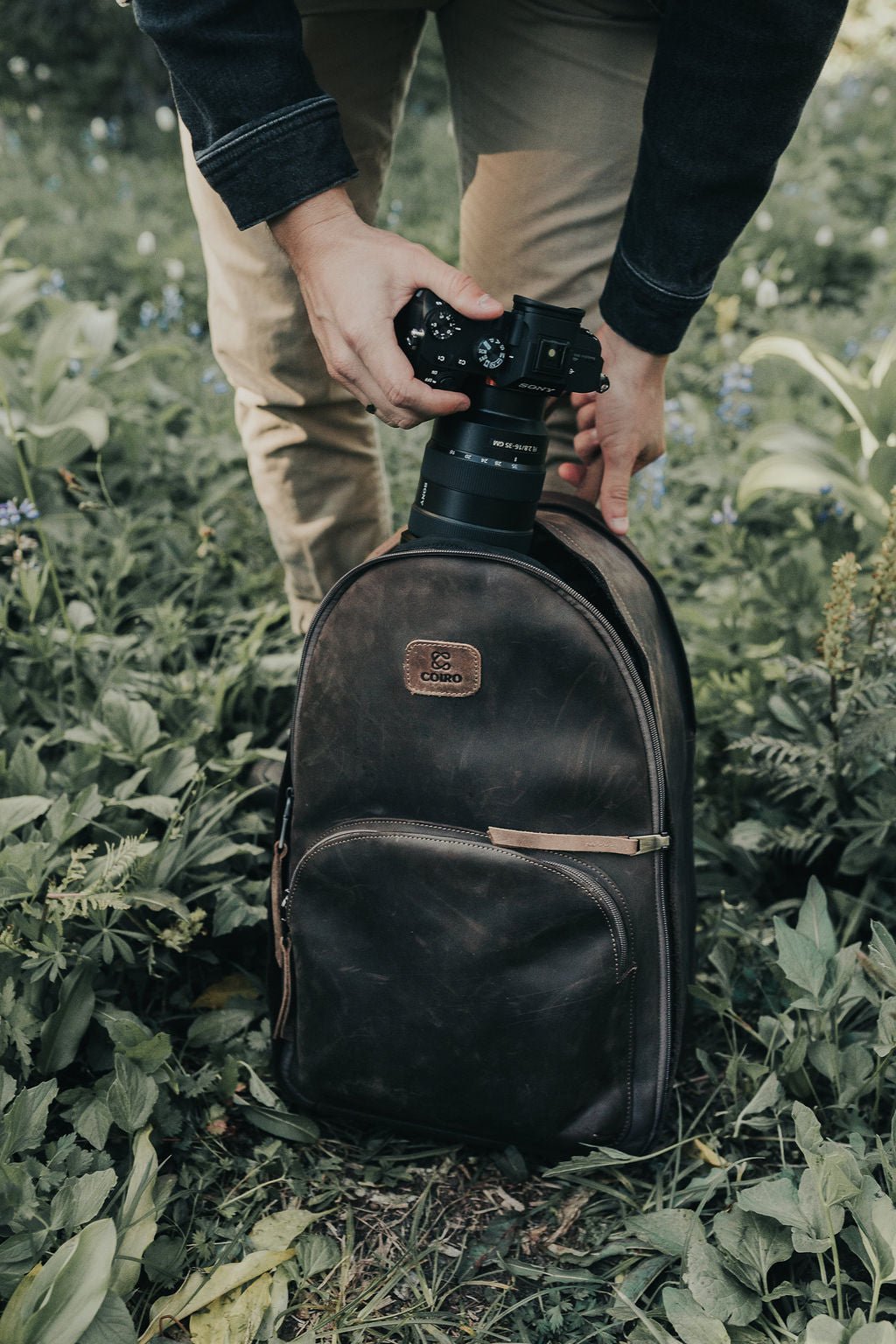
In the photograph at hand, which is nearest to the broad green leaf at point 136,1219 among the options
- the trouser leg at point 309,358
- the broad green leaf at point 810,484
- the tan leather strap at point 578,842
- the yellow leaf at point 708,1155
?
the tan leather strap at point 578,842

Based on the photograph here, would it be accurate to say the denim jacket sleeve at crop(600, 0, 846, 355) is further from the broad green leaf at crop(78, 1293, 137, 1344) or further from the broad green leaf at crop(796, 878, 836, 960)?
the broad green leaf at crop(78, 1293, 137, 1344)

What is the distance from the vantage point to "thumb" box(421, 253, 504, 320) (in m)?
1.21

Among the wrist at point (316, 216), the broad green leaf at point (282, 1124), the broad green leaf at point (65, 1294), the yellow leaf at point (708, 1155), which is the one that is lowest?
the broad green leaf at point (282, 1124)

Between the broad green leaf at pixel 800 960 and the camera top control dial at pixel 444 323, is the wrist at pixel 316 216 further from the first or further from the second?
the broad green leaf at pixel 800 960

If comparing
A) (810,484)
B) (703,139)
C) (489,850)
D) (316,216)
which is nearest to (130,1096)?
(489,850)

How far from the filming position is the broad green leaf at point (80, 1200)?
3.84 feet

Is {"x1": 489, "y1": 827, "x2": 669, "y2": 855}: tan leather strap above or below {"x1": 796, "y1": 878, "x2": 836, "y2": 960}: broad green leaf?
above

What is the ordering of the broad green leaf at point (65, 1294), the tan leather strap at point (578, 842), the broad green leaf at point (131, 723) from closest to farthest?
the broad green leaf at point (65, 1294)
the tan leather strap at point (578, 842)
the broad green leaf at point (131, 723)

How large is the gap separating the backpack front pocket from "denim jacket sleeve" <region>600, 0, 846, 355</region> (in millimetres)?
726

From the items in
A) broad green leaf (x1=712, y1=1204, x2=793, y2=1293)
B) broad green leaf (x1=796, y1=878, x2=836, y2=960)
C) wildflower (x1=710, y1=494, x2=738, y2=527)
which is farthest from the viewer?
wildflower (x1=710, y1=494, x2=738, y2=527)

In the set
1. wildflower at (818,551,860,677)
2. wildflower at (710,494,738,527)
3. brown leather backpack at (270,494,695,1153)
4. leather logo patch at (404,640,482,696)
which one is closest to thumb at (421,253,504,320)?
brown leather backpack at (270,494,695,1153)

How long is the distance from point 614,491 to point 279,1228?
3.38 ft

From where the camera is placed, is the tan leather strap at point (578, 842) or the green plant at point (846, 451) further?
the green plant at point (846, 451)

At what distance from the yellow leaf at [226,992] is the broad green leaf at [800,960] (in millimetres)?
740
